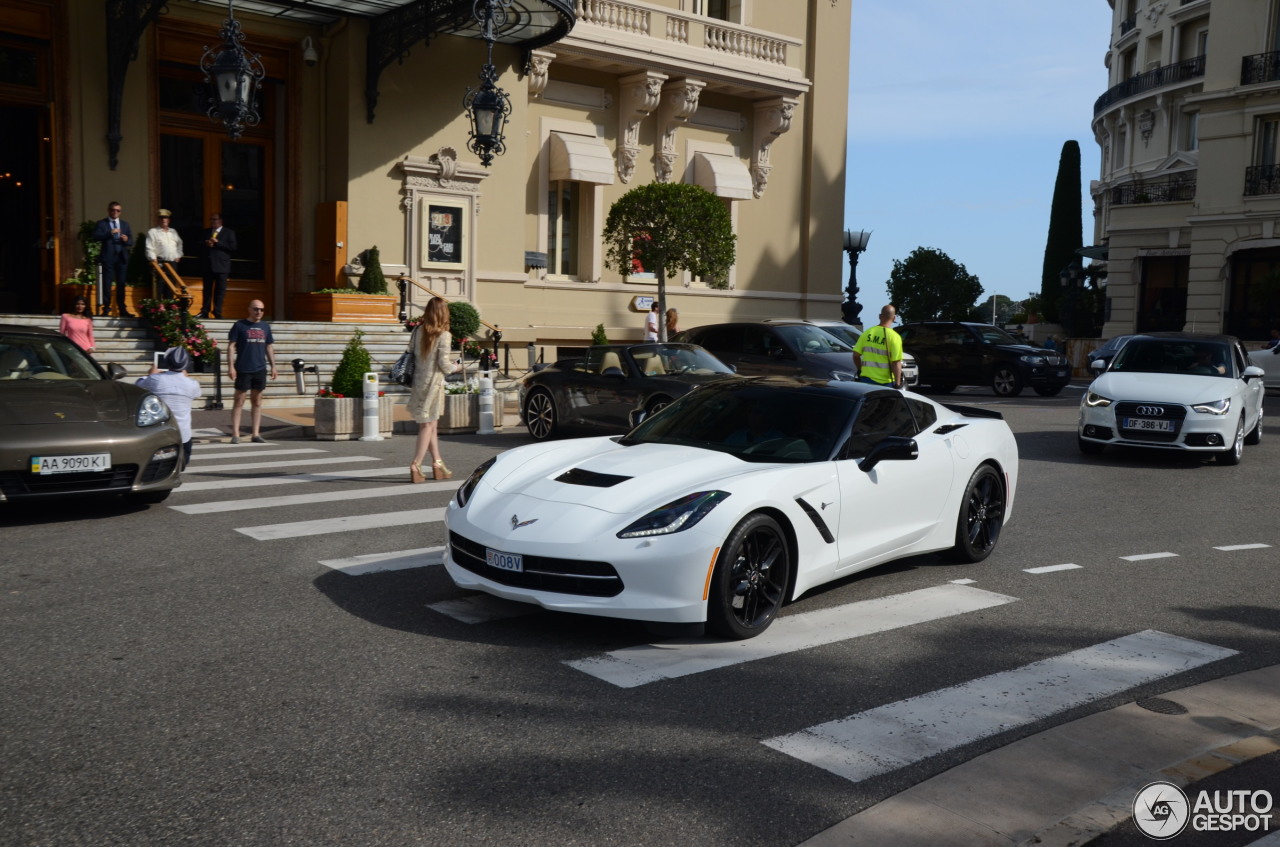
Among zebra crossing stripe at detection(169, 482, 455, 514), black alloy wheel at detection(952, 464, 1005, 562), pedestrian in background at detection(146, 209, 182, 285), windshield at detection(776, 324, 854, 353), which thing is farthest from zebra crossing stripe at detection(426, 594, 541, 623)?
pedestrian in background at detection(146, 209, 182, 285)

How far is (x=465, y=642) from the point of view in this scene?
579 cm

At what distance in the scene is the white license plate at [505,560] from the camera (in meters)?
5.79

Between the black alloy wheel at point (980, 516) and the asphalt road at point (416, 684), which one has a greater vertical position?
the black alloy wheel at point (980, 516)

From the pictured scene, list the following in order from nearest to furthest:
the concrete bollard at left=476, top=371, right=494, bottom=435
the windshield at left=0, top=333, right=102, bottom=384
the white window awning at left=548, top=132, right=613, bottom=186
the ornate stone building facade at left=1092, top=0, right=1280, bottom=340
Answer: the windshield at left=0, top=333, right=102, bottom=384 → the concrete bollard at left=476, top=371, right=494, bottom=435 → the white window awning at left=548, top=132, right=613, bottom=186 → the ornate stone building facade at left=1092, top=0, right=1280, bottom=340

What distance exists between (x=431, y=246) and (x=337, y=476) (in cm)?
1313

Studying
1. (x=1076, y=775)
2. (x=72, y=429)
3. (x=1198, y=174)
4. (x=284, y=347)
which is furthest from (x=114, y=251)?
(x=1198, y=174)

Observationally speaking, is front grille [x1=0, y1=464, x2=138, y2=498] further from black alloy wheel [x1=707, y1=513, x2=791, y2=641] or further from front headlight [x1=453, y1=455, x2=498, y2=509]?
black alloy wheel [x1=707, y1=513, x2=791, y2=641]

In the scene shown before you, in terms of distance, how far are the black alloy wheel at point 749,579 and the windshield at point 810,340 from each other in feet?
44.5

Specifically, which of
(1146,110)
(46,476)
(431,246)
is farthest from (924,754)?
(1146,110)

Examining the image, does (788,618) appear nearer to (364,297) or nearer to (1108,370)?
(1108,370)

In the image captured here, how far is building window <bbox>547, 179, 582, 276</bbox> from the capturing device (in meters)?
27.7

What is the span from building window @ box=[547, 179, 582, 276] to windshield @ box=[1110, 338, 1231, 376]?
15.1 meters

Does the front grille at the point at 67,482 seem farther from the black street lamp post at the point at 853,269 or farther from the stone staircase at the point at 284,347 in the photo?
the black street lamp post at the point at 853,269

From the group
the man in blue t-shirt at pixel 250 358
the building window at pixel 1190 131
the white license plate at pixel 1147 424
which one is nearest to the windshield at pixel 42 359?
the man in blue t-shirt at pixel 250 358
